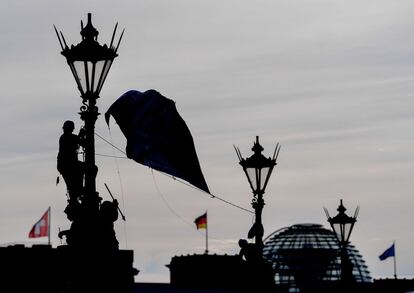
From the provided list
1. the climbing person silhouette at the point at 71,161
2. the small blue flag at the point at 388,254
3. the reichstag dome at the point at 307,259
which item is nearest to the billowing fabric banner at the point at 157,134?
the climbing person silhouette at the point at 71,161

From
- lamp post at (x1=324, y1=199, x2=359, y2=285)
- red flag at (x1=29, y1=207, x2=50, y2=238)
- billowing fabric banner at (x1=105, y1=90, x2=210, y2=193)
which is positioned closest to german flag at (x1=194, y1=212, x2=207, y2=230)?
red flag at (x1=29, y1=207, x2=50, y2=238)

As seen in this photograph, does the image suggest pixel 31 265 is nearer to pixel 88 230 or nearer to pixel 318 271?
pixel 88 230

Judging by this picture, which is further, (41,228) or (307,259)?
(307,259)

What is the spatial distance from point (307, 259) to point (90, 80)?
163775 mm

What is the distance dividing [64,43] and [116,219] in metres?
3.48

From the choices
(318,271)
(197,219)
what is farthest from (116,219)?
(318,271)

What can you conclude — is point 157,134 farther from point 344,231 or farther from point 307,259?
point 307,259

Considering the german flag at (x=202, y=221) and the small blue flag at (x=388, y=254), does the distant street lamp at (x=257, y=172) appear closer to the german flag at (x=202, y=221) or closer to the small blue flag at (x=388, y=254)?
the german flag at (x=202, y=221)

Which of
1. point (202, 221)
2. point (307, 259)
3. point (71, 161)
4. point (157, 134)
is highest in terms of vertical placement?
point (307, 259)

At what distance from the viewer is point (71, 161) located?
23.6m

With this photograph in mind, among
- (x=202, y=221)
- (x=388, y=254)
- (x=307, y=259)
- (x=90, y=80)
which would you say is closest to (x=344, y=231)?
(x=90, y=80)

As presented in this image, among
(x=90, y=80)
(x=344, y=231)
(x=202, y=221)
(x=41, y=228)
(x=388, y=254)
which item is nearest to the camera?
(x=90, y=80)

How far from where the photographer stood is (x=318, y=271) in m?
182

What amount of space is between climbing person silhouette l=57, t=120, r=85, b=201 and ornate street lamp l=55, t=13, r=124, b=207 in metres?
0.97
